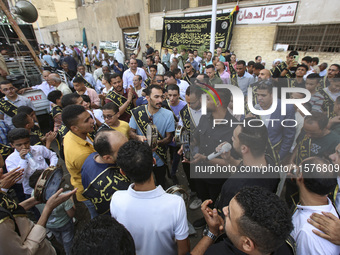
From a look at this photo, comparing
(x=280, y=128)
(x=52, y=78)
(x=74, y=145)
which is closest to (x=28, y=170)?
(x=74, y=145)

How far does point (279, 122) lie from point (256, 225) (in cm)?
243

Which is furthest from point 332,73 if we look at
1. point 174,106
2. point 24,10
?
point 24,10

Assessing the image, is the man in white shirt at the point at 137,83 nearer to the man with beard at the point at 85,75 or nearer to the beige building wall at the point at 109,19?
the man with beard at the point at 85,75

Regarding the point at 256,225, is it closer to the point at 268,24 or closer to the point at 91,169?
the point at 91,169

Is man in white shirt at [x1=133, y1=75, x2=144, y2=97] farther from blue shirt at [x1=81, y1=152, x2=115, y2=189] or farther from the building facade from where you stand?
the building facade

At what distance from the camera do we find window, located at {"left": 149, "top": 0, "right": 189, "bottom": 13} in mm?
13262

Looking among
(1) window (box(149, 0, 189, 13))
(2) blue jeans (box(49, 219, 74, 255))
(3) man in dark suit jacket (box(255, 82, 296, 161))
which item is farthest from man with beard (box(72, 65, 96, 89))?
(1) window (box(149, 0, 189, 13))

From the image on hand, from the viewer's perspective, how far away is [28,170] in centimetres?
247

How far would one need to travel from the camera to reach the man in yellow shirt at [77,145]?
218cm

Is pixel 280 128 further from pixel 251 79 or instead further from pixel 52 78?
pixel 52 78

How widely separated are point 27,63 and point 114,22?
14.2m

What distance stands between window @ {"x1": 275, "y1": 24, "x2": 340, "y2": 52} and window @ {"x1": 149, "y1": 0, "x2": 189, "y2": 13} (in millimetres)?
7167

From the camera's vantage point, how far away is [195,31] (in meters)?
13.0

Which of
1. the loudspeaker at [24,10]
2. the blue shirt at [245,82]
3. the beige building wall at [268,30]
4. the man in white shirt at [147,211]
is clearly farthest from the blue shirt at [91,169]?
the beige building wall at [268,30]
